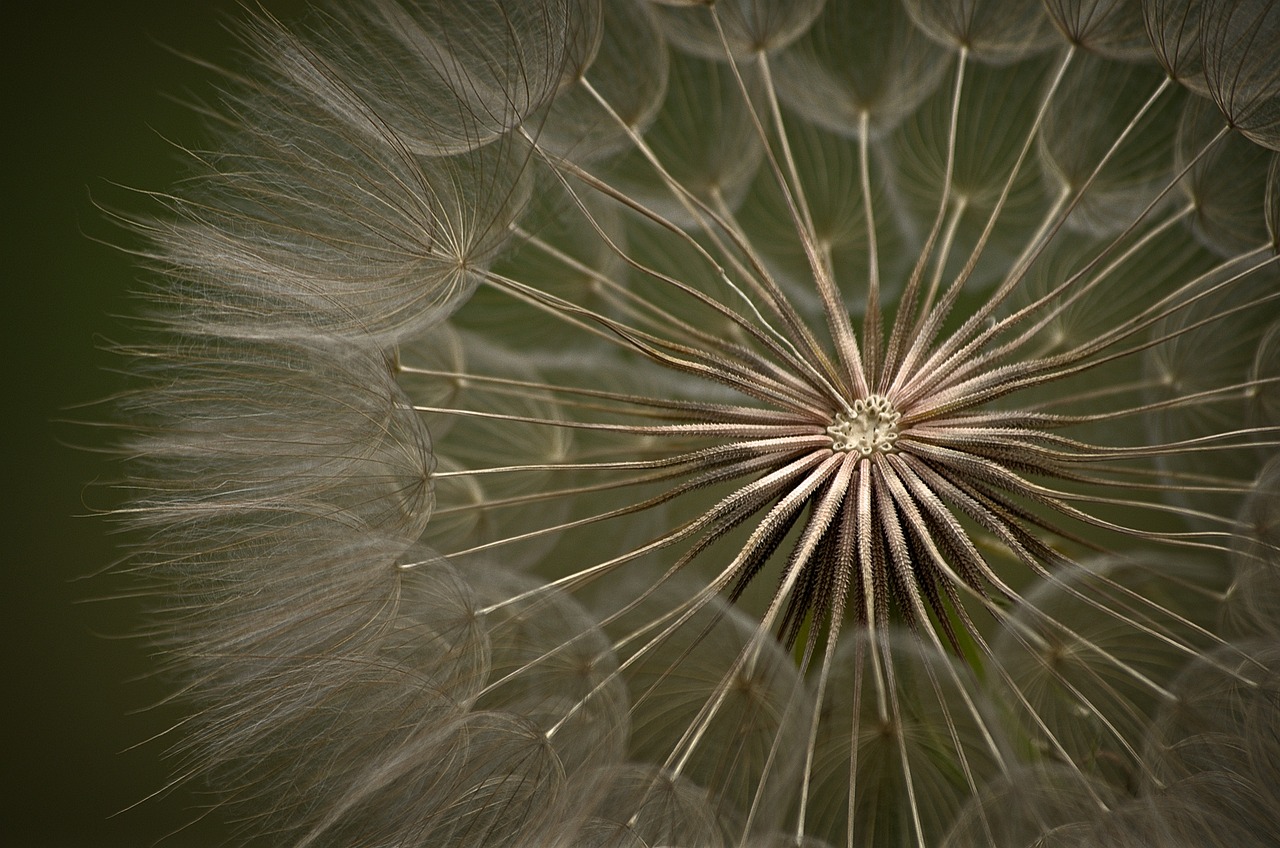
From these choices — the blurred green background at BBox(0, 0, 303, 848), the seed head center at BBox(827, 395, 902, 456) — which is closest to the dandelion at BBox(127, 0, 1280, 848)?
the seed head center at BBox(827, 395, 902, 456)

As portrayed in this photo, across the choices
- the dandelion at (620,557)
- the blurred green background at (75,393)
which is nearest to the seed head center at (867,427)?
the dandelion at (620,557)

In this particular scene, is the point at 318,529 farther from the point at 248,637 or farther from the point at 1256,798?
the point at 1256,798

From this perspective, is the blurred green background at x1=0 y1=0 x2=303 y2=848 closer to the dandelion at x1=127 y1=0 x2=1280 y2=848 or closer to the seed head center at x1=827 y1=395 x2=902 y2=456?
the dandelion at x1=127 y1=0 x2=1280 y2=848

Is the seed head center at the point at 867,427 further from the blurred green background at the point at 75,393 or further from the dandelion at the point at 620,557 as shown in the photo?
the blurred green background at the point at 75,393

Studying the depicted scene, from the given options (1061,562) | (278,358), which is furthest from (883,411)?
(278,358)

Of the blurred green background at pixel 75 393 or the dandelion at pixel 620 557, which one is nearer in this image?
the dandelion at pixel 620 557
